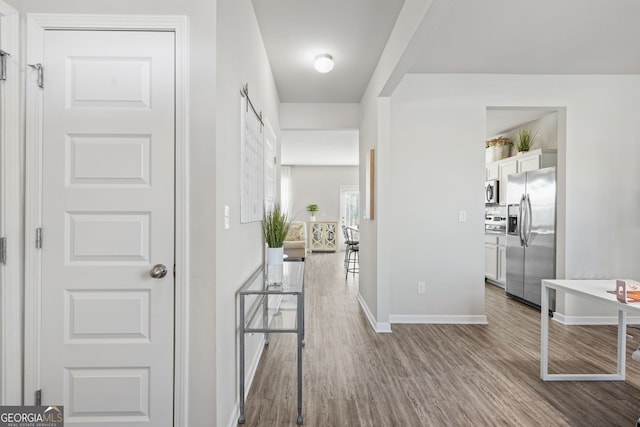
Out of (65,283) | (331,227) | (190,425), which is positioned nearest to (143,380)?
(190,425)

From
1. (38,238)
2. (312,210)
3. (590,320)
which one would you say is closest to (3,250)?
(38,238)

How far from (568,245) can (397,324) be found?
2096 millimetres

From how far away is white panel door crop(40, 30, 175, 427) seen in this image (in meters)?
1.47

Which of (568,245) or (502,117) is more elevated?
(502,117)

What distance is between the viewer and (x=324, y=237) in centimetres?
981

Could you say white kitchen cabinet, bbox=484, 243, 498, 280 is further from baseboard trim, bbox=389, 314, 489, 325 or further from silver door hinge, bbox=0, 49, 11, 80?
silver door hinge, bbox=0, 49, 11, 80

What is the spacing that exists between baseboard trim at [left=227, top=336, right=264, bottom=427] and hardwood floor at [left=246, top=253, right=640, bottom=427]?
0.17 ft

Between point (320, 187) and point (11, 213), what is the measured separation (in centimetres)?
915

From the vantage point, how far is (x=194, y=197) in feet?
4.82

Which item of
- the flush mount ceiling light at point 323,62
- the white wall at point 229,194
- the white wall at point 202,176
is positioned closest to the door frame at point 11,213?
the white wall at point 202,176

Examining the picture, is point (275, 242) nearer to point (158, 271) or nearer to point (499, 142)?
point (158, 271)

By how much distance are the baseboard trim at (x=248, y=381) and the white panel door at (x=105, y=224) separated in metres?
0.39

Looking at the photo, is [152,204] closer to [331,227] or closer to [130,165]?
[130,165]

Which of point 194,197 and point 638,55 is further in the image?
point 638,55
